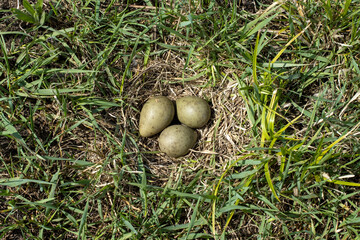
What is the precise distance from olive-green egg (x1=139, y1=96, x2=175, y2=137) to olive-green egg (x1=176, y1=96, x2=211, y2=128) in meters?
0.08

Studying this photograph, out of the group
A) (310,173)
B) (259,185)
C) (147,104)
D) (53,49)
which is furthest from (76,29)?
(310,173)

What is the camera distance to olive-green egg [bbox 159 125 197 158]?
286cm

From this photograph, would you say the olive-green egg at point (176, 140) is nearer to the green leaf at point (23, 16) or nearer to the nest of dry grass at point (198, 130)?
the nest of dry grass at point (198, 130)

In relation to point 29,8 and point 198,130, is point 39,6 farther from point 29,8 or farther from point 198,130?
point 198,130

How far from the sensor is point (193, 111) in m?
2.86

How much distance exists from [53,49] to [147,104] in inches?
39.1

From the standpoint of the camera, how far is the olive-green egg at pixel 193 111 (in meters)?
2.87

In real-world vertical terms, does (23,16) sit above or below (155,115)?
above

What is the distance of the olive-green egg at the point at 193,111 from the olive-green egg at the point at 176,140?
81 millimetres

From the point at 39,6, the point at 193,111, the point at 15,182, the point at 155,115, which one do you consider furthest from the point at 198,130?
the point at 39,6

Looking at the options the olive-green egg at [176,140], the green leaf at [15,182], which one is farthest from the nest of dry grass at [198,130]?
the green leaf at [15,182]

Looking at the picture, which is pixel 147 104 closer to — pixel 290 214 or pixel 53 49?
pixel 53 49

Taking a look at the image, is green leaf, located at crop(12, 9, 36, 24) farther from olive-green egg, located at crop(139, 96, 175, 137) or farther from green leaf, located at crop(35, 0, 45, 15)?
olive-green egg, located at crop(139, 96, 175, 137)

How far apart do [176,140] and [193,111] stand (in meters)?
0.29
